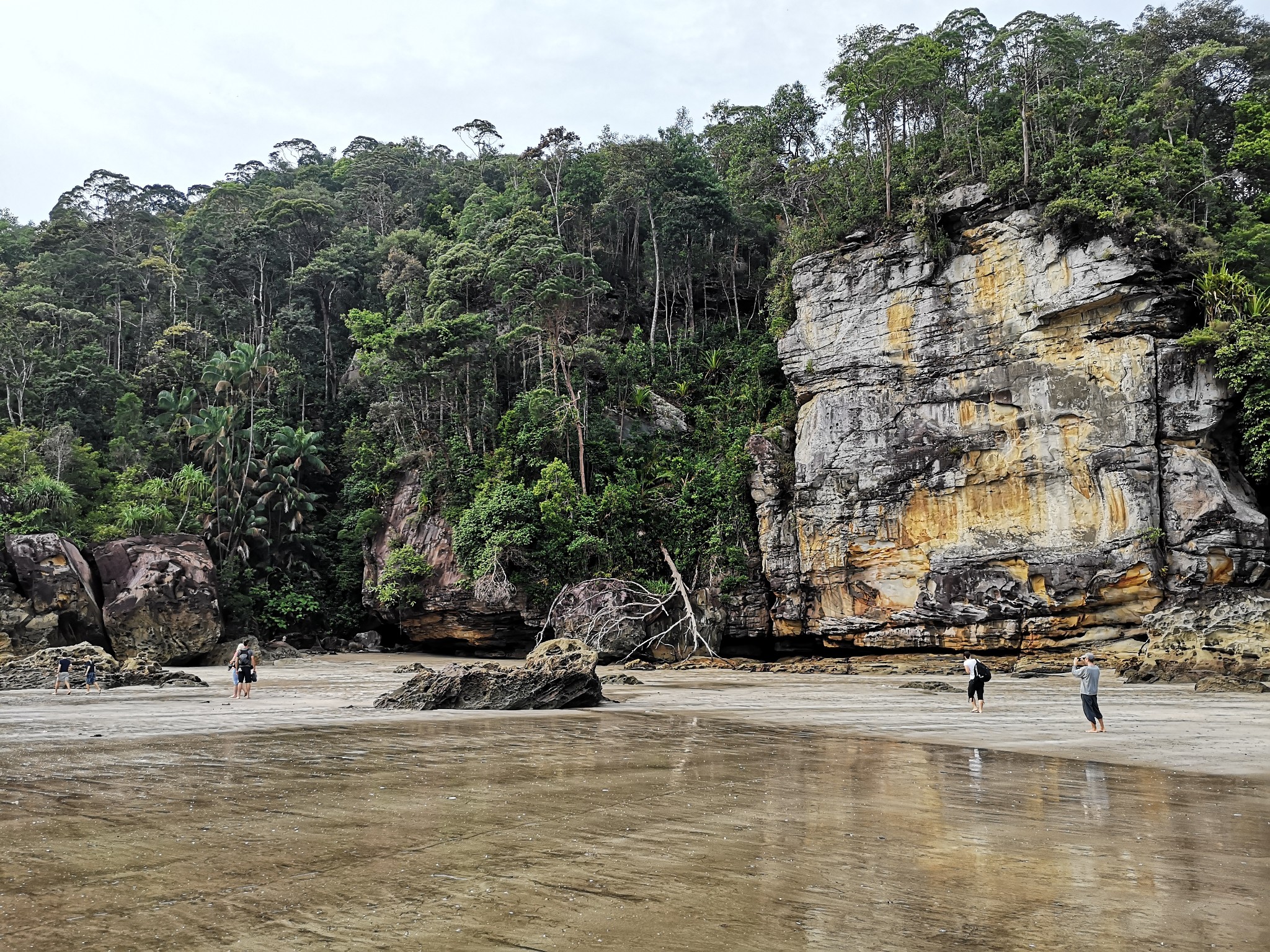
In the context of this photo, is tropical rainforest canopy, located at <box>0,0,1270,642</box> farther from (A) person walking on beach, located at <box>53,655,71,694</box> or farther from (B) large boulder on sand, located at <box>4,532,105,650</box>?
(A) person walking on beach, located at <box>53,655,71,694</box>

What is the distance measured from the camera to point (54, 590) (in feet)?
88.5

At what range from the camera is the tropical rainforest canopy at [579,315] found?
28.4 metres

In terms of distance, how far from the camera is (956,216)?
28156 mm

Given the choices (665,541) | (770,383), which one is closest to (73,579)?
(665,541)

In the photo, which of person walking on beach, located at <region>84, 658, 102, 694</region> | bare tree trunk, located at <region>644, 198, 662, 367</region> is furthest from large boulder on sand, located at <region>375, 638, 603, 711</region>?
bare tree trunk, located at <region>644, 198, 662, 367</region>

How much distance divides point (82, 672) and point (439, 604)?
42.5ft

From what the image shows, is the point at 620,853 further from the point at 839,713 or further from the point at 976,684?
the point at 976,684

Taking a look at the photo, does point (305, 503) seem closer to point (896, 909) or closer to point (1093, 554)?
point (1093, 554)

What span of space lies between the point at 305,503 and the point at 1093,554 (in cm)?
3198

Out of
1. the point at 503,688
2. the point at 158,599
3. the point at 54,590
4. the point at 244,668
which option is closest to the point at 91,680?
the point at 244,668

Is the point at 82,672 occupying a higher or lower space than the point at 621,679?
higher

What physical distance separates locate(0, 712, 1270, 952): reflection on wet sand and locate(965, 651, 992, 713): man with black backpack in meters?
5.00

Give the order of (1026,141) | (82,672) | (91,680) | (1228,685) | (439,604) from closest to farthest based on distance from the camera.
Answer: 1. (1228,685)
2. (91,680)
3. (82,672)
4. (1026,141)
5. (439,604)

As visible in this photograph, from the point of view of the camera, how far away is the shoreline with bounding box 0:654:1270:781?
34.7 feet
